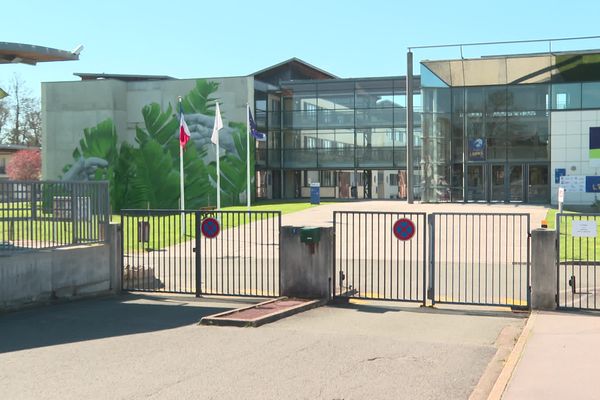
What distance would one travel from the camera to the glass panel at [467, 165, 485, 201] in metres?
44.4

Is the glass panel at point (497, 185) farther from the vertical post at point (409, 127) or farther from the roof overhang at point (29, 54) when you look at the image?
the roof overhang at point (29, 54)

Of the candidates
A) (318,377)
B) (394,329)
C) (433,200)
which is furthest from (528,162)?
(318,377)

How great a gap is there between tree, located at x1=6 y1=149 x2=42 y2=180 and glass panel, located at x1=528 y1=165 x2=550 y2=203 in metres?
49.6

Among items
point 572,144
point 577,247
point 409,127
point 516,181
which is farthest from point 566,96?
point 577,247

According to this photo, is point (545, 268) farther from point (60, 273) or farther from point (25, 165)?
point (25, 165)

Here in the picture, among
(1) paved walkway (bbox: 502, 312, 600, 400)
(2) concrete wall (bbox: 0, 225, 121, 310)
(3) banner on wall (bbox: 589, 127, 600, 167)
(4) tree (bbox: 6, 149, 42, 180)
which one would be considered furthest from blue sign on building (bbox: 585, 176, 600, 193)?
(4) tree (bbox: 6, 149, 42, 180)

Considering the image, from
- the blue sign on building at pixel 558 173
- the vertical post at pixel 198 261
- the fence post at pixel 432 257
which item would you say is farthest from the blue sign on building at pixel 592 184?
the vertical post at pixel 198 261

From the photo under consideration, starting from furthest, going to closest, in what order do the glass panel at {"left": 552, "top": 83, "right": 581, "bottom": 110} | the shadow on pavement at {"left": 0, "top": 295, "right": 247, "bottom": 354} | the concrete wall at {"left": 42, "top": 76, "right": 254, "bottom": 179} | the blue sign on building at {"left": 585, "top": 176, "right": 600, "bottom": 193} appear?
the concrete wall at {"left": 42, "top": 76, "right": 254, "bottom": 179}
the glass panel at {"left": 552, "top": 83, "right": 581, "bottom": 110}
the blue sign on building at {"left": 585, "top": 176, "right": 600, "bottom": 193}
the shadow on pavement at {"left": 0, "top": 295, "right": 247, "bottom": 354}

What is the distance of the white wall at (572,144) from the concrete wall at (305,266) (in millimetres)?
31980

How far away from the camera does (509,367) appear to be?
7328 mm

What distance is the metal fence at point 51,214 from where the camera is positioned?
38.8 feet

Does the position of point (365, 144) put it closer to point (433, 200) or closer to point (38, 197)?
point (433, 200)

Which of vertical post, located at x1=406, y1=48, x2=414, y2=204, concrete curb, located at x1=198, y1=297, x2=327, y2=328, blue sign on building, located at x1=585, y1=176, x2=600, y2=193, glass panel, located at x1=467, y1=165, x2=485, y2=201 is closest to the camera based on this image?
concrete curb, located at x1=198, y1=297, x2=327, y2=328

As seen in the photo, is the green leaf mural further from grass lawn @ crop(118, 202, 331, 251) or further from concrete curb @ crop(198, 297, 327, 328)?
concrete curb @ crop(198, 297, 327, 328)
